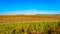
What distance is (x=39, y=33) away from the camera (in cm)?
1505

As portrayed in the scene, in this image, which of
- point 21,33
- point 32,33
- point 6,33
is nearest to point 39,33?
point 32,33

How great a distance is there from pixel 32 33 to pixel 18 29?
258 cm

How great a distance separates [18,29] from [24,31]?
65 cm

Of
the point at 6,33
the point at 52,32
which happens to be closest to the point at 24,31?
the point at 6,33

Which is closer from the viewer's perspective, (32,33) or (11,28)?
(32,33)

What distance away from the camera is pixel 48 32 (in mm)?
15445

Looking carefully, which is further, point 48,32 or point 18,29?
point 18,29

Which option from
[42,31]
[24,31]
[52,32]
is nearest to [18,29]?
[24,31]

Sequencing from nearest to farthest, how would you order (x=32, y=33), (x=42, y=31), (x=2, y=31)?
(x=32, y=33)
(x=42, y=31)
(x=2, y=31)

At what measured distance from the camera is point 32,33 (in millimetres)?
14625

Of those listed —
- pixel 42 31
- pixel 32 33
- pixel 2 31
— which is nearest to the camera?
pixel 32 33

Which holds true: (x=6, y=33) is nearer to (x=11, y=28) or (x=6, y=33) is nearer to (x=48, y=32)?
(x=11, y=28)

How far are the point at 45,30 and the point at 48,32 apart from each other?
83 cm

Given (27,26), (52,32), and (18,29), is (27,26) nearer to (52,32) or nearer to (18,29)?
(18,29)
